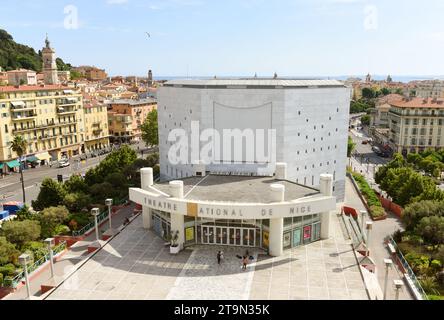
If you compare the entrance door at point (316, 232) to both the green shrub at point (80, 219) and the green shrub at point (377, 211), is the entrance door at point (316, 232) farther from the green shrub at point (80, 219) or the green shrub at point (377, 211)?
the green shrub at point (80, 219)

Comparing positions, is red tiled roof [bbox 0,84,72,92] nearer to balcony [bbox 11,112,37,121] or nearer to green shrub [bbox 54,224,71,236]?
balcony [bbox 11,112,37,121]

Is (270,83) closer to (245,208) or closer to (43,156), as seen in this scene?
(245,208)

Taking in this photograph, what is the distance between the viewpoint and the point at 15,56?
568ft

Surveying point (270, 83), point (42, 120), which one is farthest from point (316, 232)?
point (42, 120)

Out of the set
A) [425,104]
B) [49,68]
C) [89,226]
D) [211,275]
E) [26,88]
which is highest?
[49,68]

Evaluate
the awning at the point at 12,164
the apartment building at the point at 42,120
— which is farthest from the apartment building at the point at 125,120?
the awning at the point at 12,164

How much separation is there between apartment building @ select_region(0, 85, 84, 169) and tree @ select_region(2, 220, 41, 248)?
47508 mm

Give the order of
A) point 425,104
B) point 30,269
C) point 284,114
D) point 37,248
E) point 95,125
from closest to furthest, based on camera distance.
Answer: point 30,269, point 37,248, point 284,114, point 425,104, point 95,125

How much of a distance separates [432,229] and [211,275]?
75.9ft

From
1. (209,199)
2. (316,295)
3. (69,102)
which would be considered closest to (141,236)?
(209,199)

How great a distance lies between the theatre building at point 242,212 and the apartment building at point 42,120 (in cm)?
5217

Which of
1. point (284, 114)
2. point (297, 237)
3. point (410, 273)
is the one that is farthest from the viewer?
point (284, 114)

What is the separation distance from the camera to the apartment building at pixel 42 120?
81406 millimetres
